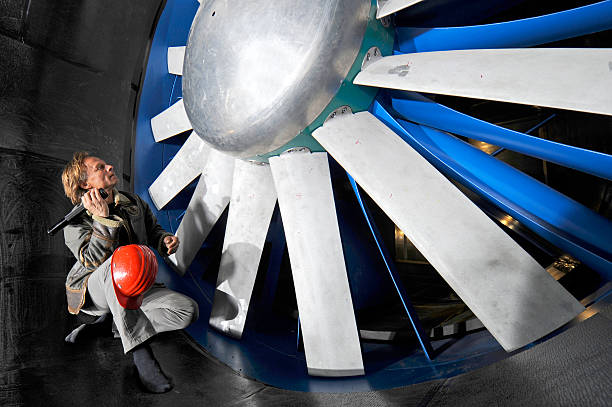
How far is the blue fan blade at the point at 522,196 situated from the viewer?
1.51 meters

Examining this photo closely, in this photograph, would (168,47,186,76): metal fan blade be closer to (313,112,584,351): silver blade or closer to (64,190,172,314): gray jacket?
(64,190,172,314): gray jacket

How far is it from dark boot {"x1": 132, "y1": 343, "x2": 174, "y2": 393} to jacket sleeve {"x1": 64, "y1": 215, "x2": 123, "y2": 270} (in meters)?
0.35

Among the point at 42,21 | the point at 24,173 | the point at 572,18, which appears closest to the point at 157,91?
the point at 42,21

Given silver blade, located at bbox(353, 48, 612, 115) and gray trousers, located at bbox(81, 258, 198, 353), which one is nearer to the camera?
silver blade, located at bbox(353, 48, 612, 115)

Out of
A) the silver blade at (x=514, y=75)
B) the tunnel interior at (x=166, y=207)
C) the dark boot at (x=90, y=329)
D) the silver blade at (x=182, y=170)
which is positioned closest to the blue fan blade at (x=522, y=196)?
the tunnel interior at (x=166, y=207)

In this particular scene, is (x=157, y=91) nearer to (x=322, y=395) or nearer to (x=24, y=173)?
(x=24, y=173)

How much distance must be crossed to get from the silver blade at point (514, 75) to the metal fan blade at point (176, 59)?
131 cm

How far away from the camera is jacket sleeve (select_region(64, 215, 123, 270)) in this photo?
65.9 inches

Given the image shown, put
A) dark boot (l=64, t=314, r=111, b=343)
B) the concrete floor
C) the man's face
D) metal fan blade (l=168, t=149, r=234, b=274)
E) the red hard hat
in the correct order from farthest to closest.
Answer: metal fan blade (l=168, t=149, r=234, b=274) < dark boot (l=64, t=314, r=111, b=343) < the man's face < the red hard hat < the concrete floor

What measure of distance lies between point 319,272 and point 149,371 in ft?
2.28

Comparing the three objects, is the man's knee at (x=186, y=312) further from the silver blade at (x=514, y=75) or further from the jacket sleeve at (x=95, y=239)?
the silver blade at (x=514, y=75)

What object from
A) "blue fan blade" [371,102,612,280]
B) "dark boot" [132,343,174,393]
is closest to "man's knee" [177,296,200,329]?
"dark boot" [132,343,174,393]

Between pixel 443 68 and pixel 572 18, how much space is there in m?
0.39

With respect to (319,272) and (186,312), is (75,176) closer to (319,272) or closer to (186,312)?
(186,312)
